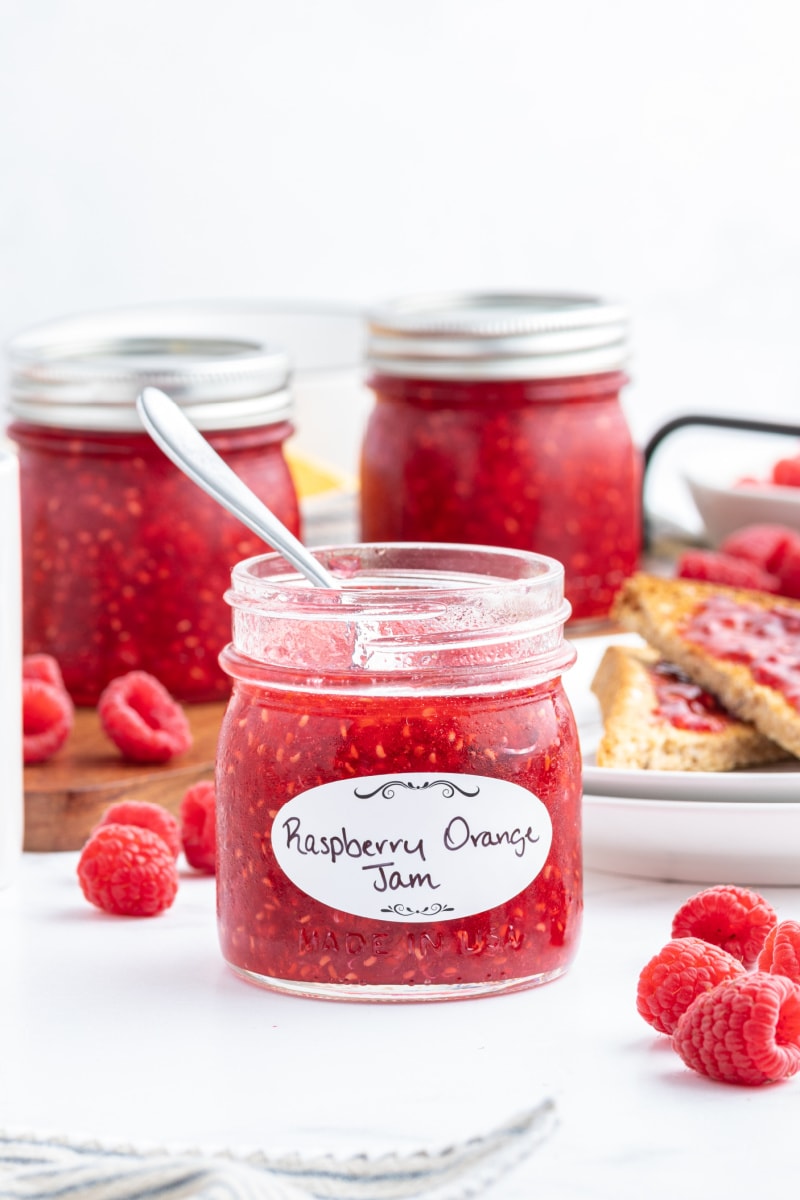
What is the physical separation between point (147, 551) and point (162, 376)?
6.2 inches

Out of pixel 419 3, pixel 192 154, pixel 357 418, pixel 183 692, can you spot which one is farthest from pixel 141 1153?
pixel 419 3

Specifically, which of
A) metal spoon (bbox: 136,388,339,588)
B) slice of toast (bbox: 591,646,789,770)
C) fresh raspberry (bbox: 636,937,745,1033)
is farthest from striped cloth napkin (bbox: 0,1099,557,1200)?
slice of toast (bbox: 591,646,789,770)

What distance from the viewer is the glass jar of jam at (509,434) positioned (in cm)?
165

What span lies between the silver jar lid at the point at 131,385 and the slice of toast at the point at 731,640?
38 cm

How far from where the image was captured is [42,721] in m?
1.36

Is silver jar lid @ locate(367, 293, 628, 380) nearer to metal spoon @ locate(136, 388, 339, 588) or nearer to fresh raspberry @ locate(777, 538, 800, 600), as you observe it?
fresh raspberry @ locate(777, 538, 800, 600)

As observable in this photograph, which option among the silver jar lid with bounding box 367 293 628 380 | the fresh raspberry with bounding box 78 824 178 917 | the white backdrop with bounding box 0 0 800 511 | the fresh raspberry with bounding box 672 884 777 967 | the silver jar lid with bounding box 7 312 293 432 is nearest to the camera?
the fresh raspberry with bounding box 672 884 777 967

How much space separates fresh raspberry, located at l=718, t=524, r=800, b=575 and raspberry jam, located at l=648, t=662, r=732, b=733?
46cm

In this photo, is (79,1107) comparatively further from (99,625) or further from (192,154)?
(192,154)

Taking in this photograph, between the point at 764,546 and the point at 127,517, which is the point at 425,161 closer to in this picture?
the point at 764,546

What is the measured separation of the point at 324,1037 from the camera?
92 centimetres

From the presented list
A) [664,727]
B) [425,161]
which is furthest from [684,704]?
[425,161]

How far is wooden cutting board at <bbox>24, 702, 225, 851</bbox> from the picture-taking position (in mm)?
1277

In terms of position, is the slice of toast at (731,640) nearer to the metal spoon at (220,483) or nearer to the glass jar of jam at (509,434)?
the glass jar of jam at (509,434)
